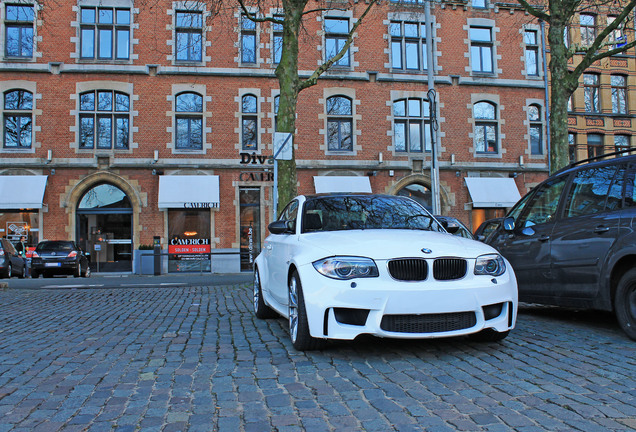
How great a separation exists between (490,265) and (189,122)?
1869 cm

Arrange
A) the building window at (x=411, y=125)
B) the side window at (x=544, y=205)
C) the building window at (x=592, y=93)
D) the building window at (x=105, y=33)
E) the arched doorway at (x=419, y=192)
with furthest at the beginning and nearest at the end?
1. the building window at (x=592, y=93)
2. the building window at (x=411, y=125)
3. the arched doorway at (x=419, y=192)
4. the building window at (x=105, y=33)
5. the side window at (x=544, y=205)

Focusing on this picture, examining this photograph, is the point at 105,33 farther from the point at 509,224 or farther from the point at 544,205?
the point at 544,205

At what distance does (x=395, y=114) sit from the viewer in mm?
22391

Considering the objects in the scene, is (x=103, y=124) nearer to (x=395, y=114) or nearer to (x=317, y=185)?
(x=317, y=185)

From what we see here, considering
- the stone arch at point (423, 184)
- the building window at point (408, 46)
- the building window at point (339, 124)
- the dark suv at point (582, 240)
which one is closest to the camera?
the dark suv at point (582, 240)

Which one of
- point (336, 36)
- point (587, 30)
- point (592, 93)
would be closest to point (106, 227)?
point (336, 36)

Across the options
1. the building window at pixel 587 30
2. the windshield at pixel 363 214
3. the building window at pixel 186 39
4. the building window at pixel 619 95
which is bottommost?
the windshield at pixel 363 214

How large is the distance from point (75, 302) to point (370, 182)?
572 inches

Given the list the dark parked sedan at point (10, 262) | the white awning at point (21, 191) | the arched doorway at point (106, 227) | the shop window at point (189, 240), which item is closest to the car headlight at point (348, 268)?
the dark parked sedan at point (10, 262)

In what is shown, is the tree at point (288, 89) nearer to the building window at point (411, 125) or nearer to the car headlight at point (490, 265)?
the car headlight at point (490, 265)

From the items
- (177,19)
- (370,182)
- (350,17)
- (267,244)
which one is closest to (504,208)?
(370,182)

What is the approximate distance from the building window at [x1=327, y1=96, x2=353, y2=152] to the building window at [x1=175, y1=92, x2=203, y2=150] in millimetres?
5536

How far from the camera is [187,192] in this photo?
20109 millimetres

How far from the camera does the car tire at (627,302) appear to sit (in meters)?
4.63
